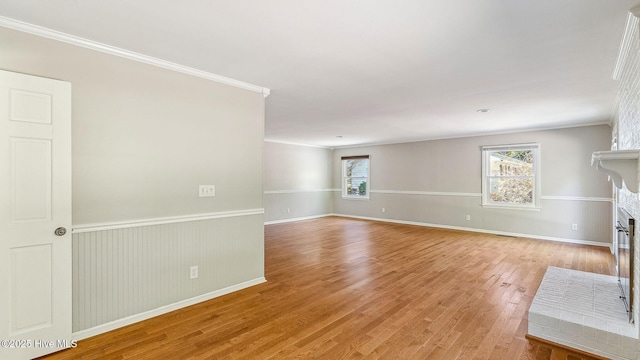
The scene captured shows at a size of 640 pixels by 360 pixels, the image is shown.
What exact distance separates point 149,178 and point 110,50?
3.64ft

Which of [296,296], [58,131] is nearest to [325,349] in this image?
[296,296]

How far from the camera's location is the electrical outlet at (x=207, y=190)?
3070mm

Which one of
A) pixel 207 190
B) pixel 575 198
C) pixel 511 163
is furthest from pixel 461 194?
pixel 207 190

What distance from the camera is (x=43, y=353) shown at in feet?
6.91

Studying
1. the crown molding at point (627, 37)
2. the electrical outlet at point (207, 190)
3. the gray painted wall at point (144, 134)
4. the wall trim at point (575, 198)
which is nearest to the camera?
the crown molding at point (627, 37)

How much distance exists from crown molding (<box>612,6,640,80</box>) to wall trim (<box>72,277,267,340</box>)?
3920 mm

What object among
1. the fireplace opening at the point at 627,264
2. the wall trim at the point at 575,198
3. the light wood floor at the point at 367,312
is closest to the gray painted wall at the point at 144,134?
the light wood floor at the point at 367,312

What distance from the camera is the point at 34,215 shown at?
2098mm

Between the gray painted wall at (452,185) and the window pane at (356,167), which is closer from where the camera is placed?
the gray painted wall at (452,185)

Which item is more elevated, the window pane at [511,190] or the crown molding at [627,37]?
the crown molding at [627,37]

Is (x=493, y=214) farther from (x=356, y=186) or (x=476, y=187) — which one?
(x=356, y=186)

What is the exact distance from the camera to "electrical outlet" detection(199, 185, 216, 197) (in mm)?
3070

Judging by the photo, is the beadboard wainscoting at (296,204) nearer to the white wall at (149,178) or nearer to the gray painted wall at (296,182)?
the gray painted wall at (296,182)

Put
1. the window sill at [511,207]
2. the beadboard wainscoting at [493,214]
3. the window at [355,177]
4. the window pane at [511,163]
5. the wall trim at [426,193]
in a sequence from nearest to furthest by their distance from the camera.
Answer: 1. the beadboard wainscoting at [493,214]
2. the window sill at [511,207]
3. the window pane at [511,163]
4. the wall trim at [426,193]
5. the window at [355,177]
